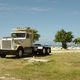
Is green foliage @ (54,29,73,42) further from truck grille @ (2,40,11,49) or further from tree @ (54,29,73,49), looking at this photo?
truck grille @ (2,40,11,49)

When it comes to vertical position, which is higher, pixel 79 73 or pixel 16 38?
pixel 16 38

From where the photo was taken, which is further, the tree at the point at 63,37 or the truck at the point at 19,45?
the tree at the point at 63,37

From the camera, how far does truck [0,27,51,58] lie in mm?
33000

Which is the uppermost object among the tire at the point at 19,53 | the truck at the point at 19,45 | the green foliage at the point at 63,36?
the green foliage at the point at 63,36

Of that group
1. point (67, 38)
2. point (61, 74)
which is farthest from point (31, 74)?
point (67, 38)

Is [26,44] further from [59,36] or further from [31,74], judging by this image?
[59,36]

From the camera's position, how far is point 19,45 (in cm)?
3350

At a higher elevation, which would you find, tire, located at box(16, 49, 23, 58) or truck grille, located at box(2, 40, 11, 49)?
truck grille, located at box(2, 40, 11, 49)

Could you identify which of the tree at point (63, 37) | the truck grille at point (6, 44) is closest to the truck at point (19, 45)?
the truck grille at point (6, 44)

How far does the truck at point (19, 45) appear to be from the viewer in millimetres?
33000

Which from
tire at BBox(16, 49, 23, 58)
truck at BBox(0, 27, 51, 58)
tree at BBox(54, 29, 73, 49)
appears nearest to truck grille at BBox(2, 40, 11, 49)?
Answer: truck at BBox(0, 27, 51, 58)

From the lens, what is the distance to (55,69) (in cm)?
2145

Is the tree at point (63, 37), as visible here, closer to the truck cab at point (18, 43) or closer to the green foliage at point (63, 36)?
the green foliage at point (63, 36)

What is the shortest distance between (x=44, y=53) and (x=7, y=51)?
6.14 meters
